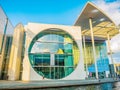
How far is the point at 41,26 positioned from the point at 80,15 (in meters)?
7.04

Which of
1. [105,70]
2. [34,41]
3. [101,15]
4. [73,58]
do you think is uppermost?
[101,15]

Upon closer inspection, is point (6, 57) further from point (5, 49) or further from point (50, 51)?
point (50, 51)

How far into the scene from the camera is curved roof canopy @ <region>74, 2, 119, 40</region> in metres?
23.5

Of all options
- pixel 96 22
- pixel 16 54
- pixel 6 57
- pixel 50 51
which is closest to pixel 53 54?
pixel 50 51

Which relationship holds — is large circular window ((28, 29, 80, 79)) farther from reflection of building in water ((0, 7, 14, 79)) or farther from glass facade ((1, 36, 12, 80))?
glass facade ((1, 36, 12, 80))

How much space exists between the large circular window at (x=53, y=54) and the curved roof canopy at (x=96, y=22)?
472 centimetres

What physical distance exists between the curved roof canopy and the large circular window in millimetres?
4725

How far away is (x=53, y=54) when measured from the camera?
21.8 metres

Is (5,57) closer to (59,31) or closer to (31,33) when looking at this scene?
(31,33)

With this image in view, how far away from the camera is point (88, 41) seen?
3356 cm

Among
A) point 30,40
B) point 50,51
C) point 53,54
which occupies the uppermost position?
point 30,40

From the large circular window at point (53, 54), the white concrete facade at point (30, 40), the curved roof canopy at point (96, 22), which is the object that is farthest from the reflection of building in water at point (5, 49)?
the curved roof canopy at point (96, 22)

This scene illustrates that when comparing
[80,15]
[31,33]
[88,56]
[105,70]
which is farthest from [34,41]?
[105,70]

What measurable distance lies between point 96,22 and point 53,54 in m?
10.7
